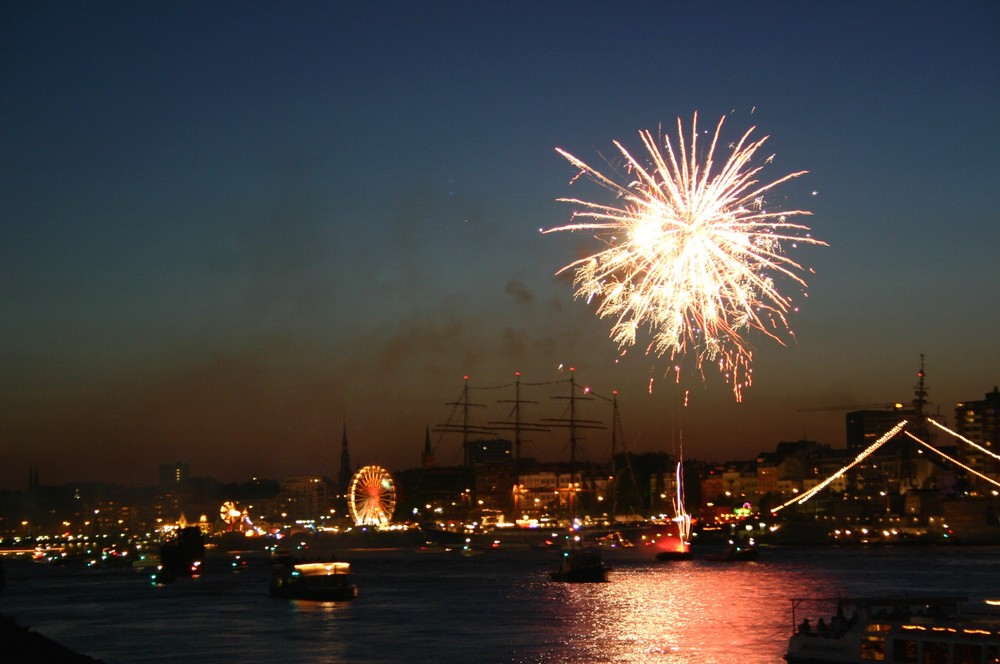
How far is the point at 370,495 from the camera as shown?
133375 millimetres

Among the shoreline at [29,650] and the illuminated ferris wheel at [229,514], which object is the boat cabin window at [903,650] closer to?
the shoreline at [29,650]

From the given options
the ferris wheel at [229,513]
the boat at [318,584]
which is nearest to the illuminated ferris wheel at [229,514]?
the ferris wheel at [229,513]

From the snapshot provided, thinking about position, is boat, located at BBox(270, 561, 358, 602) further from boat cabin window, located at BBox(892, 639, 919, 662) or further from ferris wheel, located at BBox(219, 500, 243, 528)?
ferris wheel, located at BBox(219, 500, 243, 528)

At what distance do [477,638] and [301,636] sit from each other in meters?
6.35

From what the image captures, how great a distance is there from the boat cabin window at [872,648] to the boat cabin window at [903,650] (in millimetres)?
773

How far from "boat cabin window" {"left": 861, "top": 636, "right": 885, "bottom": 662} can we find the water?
627 centimetres

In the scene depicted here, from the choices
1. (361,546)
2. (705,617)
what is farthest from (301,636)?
(361,546)

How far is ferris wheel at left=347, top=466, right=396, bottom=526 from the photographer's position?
133000 millimetres

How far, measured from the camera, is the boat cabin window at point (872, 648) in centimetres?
2584

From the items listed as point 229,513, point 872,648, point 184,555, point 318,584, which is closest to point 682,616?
point 872,648

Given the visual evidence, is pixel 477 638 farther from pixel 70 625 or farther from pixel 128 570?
pixel 128 570

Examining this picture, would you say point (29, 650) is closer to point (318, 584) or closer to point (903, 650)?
point (903, 650)

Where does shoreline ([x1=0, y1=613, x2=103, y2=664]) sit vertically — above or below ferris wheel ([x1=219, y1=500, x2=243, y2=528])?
above

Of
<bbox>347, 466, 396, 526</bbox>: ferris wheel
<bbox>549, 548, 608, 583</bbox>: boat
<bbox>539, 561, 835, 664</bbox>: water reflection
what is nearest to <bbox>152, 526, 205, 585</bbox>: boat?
<bbox>549, 548, 608, 583</bbox>: boat
